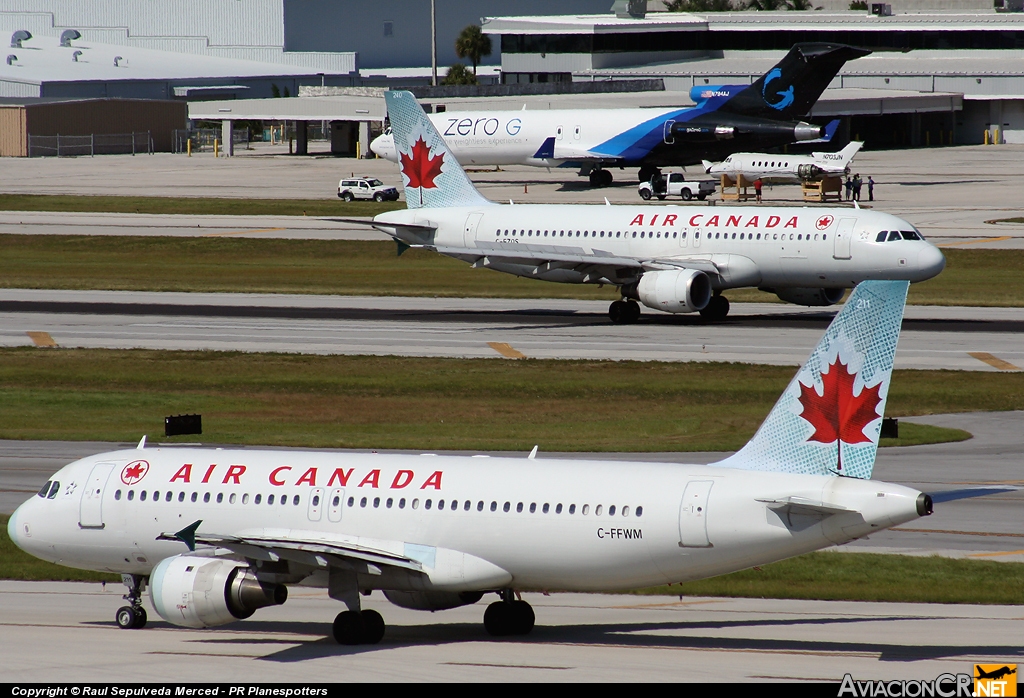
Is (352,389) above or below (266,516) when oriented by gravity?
below

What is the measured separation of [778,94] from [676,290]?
6040 cm

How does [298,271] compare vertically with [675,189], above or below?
below

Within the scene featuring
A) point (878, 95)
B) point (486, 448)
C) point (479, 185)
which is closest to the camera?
point (486, 448)

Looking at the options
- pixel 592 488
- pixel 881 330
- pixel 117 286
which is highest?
pixel 881 330

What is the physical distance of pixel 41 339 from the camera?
218 feet

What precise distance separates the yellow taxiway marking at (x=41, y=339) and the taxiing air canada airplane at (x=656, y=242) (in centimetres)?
1711

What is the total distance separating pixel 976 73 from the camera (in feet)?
564

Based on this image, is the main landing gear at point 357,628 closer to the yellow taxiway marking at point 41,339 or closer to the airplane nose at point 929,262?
the yellow taxiway marking at point 41,339

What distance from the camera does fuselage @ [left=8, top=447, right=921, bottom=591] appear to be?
24.5 m

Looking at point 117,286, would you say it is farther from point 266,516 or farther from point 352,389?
point 266,516

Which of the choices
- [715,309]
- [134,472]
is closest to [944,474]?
[134,472]

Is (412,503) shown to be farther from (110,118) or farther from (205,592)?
(110,118)

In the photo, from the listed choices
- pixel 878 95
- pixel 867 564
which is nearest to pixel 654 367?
pixel 867 564

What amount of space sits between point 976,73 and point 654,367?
12920cm
